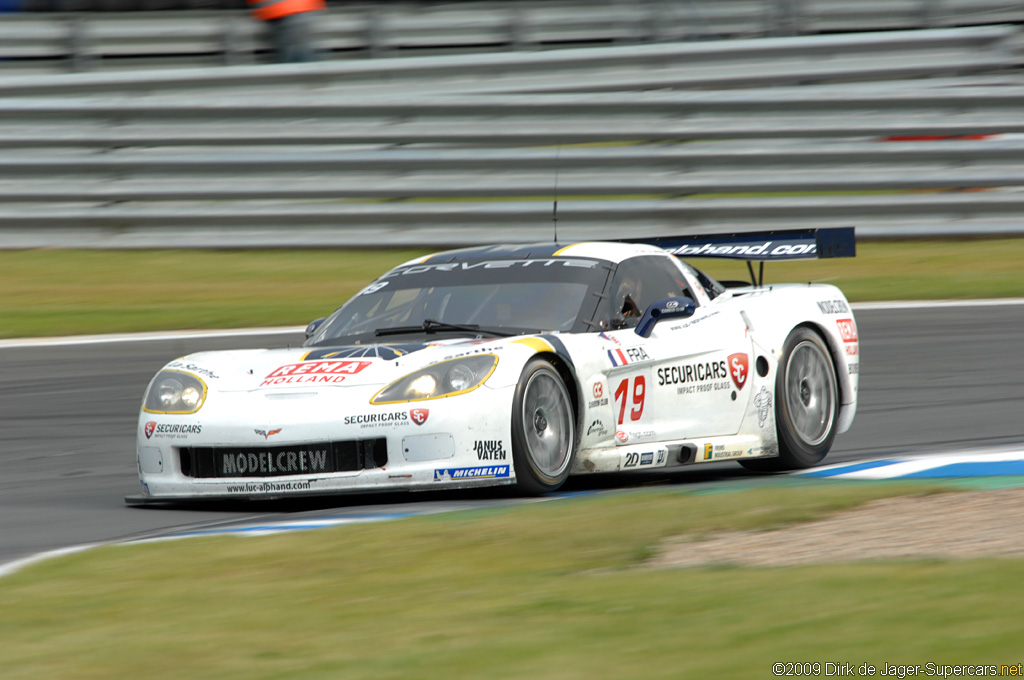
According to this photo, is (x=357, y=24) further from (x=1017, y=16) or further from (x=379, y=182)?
(x=1017, y=16)

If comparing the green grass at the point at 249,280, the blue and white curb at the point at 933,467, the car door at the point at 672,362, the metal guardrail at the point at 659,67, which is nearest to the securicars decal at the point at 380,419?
the car door at the point at 672,362

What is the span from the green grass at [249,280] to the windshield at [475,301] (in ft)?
17.3

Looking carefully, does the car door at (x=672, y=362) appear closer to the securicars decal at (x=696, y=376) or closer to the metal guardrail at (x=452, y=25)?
the securicars decal at (x=696, y=376)

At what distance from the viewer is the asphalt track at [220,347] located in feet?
20.1

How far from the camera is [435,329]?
692 cm

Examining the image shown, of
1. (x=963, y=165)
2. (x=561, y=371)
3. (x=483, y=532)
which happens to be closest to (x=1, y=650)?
(x=483, y=532)

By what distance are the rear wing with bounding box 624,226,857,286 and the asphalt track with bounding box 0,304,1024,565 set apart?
3.55 feet

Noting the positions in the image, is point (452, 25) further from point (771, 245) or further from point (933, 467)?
point (933, 467)

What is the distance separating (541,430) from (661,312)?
1.05m

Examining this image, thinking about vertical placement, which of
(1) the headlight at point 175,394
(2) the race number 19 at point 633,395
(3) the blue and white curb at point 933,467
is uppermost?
(1) the headlight at point 175,394

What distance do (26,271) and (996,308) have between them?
9.11m

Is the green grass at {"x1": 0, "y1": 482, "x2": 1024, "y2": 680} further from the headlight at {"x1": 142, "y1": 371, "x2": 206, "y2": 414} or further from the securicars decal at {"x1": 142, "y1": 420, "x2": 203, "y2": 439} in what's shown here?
the headlight at {"x1": 142, "y1": 371, "x2": 206, "y2": 414}

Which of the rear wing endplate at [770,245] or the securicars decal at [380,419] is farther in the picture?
the rear wing endplate at [770,245]

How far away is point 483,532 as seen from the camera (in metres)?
5.20
